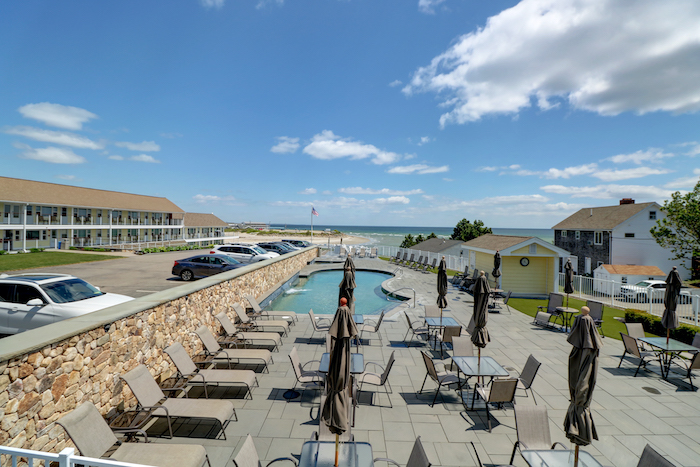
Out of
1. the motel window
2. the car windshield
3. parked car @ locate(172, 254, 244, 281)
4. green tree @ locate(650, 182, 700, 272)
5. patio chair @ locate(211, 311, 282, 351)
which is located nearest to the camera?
the car windshield

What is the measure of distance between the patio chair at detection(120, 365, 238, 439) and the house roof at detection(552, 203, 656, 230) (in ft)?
126

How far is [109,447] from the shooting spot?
3818mm

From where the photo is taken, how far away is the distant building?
3094 cm

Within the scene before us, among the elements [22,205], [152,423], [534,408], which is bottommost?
[152,423]

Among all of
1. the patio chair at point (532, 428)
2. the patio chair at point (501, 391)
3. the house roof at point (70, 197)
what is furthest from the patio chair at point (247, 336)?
the house roof at point (70, 197)

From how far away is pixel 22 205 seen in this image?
33.2m

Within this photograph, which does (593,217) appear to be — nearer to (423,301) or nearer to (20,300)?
(423,301)

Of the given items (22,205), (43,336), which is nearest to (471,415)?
(43,336)

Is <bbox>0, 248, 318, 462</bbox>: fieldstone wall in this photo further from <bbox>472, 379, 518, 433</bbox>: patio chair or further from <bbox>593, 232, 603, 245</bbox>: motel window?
<bbox>593, 232, 603, 245</bbox>: motel window

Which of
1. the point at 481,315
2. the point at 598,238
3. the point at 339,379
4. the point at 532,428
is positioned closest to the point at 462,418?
the point at 532,428

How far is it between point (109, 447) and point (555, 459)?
17.3ft

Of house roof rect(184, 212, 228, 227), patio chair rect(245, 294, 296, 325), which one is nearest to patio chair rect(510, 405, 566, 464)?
patio chair rect(245, 294, 296, 325)

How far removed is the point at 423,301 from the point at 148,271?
731 inches

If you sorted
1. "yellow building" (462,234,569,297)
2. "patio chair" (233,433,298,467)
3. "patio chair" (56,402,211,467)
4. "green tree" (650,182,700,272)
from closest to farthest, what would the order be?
"patio chair" (233,433,298,467)
"patio chair" (56,402,211,467)
"yellow building" (462,234,569,297)
"green tree" (650,182,700,272)
